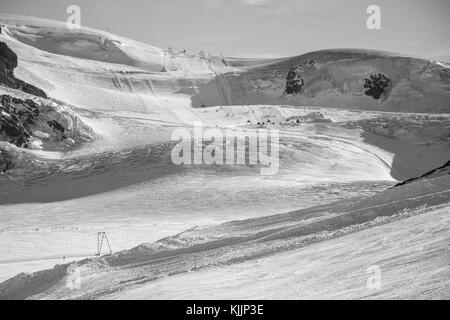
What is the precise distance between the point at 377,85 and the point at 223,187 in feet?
181

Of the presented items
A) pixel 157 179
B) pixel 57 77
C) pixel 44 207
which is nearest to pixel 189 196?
pixel 157 179

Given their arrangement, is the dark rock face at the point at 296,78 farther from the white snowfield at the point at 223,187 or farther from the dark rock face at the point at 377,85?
the dark rock face at the point at 377,85

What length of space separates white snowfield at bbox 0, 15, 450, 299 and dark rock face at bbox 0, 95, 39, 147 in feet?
9.26

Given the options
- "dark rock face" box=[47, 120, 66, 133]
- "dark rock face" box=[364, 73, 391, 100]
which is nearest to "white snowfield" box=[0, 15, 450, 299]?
"dark rock face" box=[364, 73, 391, 100]

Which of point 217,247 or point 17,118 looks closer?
point 217,247

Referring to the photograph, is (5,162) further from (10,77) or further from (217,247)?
(217,247)

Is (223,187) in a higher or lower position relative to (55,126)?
lower

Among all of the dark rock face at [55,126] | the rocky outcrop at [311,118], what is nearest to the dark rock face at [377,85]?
the rocky outcrop at [311,118]

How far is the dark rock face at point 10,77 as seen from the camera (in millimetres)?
64769

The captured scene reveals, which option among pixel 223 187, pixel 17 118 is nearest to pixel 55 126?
pixel 17 118

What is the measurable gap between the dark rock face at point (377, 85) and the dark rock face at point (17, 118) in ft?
156

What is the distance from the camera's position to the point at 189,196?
35.1 m

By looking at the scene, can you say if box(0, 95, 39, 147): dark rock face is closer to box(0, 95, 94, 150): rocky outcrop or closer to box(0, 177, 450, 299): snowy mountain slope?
box(0, 95, 94, 150): rocky outcrop

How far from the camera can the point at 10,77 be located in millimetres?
66438
